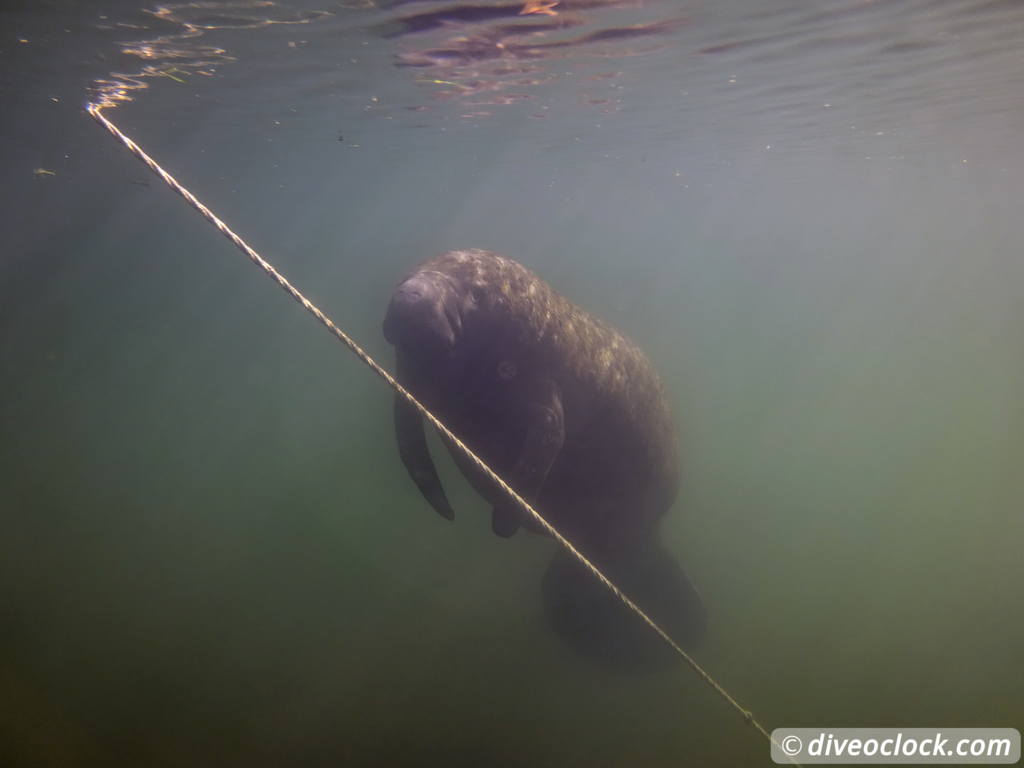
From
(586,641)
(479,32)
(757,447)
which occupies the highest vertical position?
(479,32)

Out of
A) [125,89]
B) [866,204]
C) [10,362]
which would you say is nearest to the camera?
[125,89]

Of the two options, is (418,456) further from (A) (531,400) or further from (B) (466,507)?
(B) (466,507)

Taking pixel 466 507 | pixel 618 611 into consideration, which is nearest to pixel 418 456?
pixel 618 611

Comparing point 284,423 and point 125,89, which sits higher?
point 125,89

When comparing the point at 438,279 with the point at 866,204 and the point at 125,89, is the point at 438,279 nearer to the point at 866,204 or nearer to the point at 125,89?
the point at 125,89

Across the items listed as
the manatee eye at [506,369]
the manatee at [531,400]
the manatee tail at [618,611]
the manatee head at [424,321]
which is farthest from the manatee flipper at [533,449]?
the manatee tail at [618,611]

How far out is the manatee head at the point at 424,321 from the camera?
4016 millimetres

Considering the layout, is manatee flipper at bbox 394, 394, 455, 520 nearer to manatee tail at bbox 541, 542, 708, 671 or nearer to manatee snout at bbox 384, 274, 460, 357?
manatee snout at bbox 384, 274, 460, 357

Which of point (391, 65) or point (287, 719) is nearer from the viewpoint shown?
point (287, 719)

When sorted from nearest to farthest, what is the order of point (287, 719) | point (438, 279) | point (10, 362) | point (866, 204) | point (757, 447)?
point (438, 279), point (287, 719), point (757, 447), point (10, 362), point (866, 204)

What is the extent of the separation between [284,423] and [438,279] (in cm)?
2881

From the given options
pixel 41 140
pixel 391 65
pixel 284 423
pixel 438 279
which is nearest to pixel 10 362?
pixel 284 423

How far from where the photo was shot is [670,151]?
23.9 metres

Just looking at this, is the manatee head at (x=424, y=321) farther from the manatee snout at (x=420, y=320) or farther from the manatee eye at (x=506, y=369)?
the manatee eye at (x=506, y=369)
